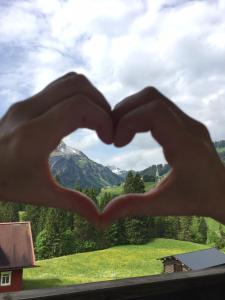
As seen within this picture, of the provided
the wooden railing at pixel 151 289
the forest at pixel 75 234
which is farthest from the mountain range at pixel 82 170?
the wooden railing at pixel 151 289

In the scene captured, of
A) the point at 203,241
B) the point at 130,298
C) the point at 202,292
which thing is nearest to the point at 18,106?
the point at 130,298

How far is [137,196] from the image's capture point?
1.95 feet

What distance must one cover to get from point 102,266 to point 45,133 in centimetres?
3134

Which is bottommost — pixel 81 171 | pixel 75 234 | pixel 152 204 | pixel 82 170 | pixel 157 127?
pixel 152 204

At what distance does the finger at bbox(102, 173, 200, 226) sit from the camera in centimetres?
58

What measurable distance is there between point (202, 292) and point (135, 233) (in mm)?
37058

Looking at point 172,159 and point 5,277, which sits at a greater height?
point 172,159

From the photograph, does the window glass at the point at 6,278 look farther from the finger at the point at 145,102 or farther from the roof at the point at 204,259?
the finger at the point at 145,102

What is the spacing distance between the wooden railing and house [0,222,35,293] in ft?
48.7

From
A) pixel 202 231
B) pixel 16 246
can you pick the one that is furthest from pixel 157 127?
pixel 202 231

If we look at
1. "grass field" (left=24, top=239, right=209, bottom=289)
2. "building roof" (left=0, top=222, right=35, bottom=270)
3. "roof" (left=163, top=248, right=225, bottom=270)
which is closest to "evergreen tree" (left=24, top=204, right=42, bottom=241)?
"grass field" (left=24, top=239, right=209, bottom=289)

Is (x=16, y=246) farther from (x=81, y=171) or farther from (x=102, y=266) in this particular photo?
(x=81, y=171)

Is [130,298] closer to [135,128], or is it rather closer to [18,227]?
[135,128]

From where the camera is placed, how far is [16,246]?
58.5 ft
